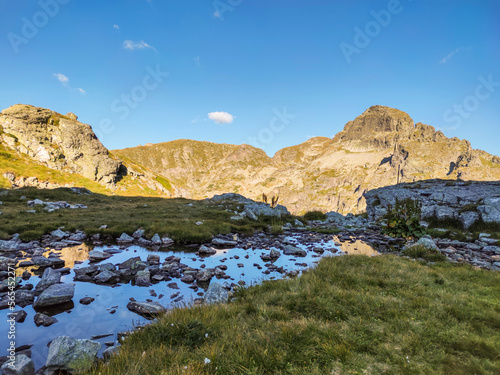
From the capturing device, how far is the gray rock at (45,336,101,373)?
14.2ft

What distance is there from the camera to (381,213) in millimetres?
34969

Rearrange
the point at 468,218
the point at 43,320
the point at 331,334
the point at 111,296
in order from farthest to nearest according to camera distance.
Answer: the point at 468,218
the point at 111,296
the point at 43,320
the point at 331,334

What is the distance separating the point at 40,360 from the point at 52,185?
90.2m

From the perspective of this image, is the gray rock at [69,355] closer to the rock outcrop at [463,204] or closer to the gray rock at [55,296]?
the gray rock at [55,296]

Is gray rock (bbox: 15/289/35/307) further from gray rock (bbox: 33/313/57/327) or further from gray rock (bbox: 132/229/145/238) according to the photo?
gray rock (bbox: 132/229/145/238)

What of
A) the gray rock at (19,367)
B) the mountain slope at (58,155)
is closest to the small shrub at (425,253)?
the gray rock at (19,367)

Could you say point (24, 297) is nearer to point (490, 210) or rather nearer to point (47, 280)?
point (47, 280)

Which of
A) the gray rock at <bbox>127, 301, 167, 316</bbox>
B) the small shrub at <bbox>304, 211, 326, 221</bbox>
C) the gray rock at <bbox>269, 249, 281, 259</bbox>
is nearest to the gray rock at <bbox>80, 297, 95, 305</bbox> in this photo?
the gray rock at <bbox>127, 301, 167, 316</bbox>

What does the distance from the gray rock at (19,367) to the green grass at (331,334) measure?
1.76m

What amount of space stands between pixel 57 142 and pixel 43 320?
406ft

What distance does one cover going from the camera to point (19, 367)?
4227mm

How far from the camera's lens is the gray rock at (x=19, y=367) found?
4.17 meters

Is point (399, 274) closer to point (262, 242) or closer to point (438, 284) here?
point (438, 284)

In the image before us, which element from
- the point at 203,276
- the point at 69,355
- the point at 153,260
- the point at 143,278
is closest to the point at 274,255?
the point at 203,276
